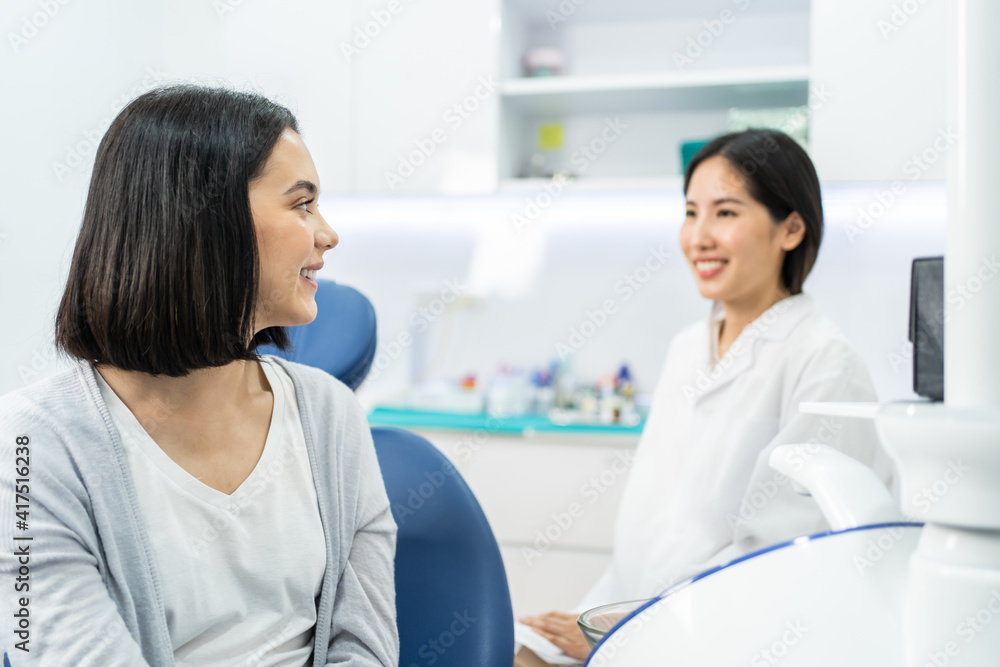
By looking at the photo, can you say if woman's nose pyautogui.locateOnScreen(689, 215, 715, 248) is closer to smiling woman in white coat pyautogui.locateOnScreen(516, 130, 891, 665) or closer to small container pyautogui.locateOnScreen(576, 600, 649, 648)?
smiling woman in white coat pyautogui.locateOnScreen(516, 130, 891, 665)

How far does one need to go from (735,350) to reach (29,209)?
1734mm

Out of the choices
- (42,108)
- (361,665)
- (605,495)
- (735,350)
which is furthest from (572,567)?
(42,108)

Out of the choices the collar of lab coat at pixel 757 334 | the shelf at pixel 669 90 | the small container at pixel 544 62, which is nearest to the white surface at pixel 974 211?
the collar of lab coat at pixel 757 334

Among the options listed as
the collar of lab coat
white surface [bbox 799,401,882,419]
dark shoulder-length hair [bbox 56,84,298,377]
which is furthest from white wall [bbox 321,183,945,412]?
white surface [bbox 799,401,882,419]

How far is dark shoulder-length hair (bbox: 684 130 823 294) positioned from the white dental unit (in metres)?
1.20

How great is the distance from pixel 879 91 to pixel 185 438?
6.61 feet

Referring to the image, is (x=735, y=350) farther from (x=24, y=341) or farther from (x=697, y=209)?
(x=24, y=341)

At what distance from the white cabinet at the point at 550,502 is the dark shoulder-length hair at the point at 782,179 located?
85cm

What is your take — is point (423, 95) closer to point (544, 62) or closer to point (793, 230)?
point (544, 62)

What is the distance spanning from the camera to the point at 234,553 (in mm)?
712

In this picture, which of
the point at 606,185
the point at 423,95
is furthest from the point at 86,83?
the point at 606,185

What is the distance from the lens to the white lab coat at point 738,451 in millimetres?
1186

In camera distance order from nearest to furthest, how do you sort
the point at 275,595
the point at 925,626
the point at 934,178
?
the point at 925,626 → the point at 275,595 → the point at 934,178

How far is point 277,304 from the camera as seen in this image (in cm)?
76
